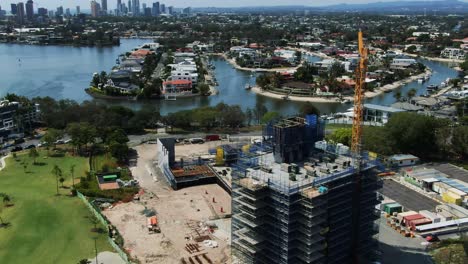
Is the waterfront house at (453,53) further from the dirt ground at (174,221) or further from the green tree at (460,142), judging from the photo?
the dirt ground at (174,221)

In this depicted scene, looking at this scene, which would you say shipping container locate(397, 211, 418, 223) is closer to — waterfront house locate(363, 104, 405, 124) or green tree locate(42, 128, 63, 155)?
waterfront house locate(363, 104, 405, 124)

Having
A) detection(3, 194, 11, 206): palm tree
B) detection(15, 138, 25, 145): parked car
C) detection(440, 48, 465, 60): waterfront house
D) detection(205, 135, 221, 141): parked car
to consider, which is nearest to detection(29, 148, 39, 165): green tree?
detection(15, 138, 25, 145): parked car

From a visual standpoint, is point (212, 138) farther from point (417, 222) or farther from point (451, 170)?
point (417, 222)

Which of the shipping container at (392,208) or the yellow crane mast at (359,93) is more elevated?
the yellow crane mast at (359,93)

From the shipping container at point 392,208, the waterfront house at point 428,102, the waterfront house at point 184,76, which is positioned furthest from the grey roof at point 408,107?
the waterfront house at point 184,76

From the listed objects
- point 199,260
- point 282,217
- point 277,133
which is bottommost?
point 199,260

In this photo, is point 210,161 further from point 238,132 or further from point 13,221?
point 13,221

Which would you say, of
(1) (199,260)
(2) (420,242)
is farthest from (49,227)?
(2) (420,242)
